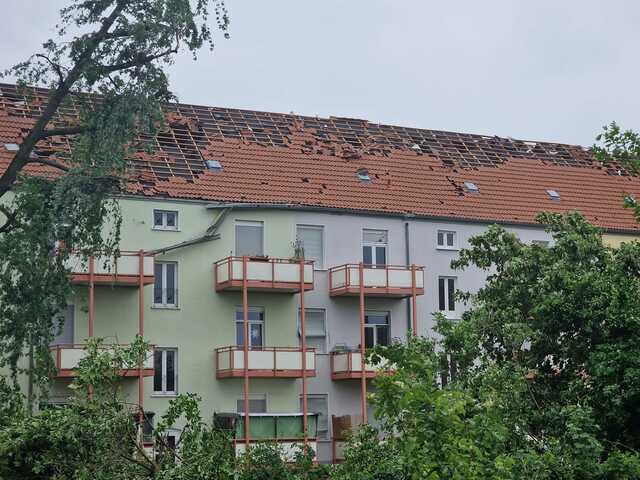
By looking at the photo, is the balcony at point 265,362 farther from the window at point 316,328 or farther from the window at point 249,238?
the window at point 249,238

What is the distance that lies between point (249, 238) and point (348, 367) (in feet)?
17.3

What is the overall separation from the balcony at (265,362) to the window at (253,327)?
113 centimetres

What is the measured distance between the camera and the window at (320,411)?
127 ft

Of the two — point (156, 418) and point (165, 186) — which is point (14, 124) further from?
point (156, 418)

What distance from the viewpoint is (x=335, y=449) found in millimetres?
38500

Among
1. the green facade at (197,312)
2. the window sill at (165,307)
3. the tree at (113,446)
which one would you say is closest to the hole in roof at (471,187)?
the green facade at (197,312)

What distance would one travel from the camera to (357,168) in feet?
143

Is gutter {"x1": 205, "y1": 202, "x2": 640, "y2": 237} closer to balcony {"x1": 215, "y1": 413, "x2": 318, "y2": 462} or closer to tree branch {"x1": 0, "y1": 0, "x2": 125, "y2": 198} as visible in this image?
balcony {"x1": 215, "y1": 413, "x2": 318, "y2": 462}

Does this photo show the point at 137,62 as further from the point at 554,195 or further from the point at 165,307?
the point at 554,195

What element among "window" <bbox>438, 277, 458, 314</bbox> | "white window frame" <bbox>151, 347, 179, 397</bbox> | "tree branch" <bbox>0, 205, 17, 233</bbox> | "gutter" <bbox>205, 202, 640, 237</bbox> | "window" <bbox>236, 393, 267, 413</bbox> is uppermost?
"gutter" <bbox>205, 202, 640, 237</bbox>

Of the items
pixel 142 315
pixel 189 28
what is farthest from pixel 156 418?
pixel 189 28

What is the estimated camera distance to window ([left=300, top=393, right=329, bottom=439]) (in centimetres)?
3884

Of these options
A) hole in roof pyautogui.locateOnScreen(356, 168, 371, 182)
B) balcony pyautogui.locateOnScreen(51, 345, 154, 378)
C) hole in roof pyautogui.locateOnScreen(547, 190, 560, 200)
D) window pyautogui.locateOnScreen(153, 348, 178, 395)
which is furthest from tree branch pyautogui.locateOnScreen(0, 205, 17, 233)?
hole in roof pyautogui.locateOnScreen(547, 190, 560, 200)

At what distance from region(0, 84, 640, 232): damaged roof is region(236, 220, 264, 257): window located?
821 mm
